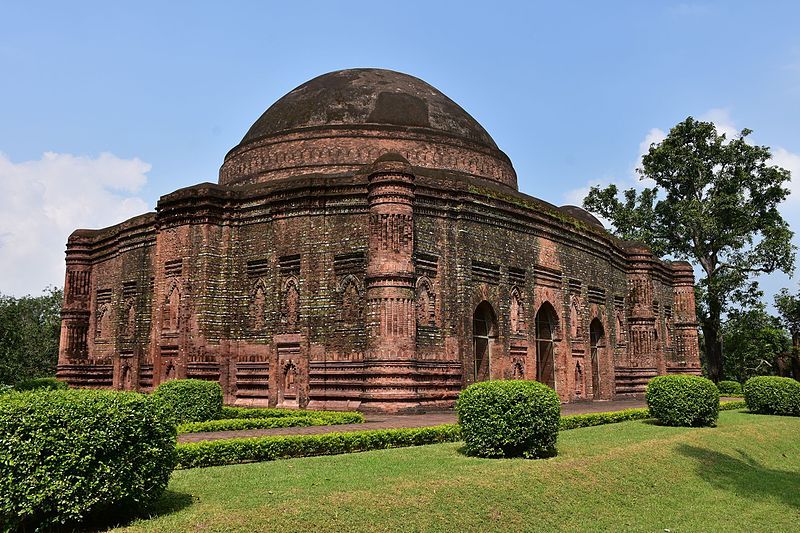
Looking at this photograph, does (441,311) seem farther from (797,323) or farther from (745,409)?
(797,323)

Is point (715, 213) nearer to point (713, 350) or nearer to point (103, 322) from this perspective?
point (713, 350)

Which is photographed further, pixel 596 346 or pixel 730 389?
pixel 730 389

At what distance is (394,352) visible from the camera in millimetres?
13508

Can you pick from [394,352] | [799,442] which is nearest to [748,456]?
[799,442]

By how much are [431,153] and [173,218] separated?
21.9 ft

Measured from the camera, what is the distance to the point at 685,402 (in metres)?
12.7

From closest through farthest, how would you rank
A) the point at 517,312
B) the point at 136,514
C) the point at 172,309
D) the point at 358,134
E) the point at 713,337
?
1. the point at 136,514
2. the point at 172,309
3. the point at 517,312
4. the point at 358,134
5. the point at 713,337

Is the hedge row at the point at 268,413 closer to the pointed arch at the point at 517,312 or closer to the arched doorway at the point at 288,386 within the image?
the arched doorway at the point at 288,386

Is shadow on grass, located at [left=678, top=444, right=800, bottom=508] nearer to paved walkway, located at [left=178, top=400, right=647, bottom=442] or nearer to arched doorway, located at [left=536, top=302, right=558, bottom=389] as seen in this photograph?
paved walkway, located at [left=178, top=400, right=647, bottom=442]

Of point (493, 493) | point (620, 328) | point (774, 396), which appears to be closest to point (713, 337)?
point (620, 328)

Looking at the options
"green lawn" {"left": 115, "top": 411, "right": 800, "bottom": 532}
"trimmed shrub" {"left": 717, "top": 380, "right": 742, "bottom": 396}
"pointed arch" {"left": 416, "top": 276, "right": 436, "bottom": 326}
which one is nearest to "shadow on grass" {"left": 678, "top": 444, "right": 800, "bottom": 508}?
"green lawn" {"left": 115, "top": 411, "right": 800, "bottom": 532}

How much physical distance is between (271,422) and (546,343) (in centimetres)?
929

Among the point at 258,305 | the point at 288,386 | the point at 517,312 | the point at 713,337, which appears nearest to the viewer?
the point at 288,386

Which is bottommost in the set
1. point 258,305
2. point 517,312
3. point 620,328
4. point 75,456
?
point 75,456
